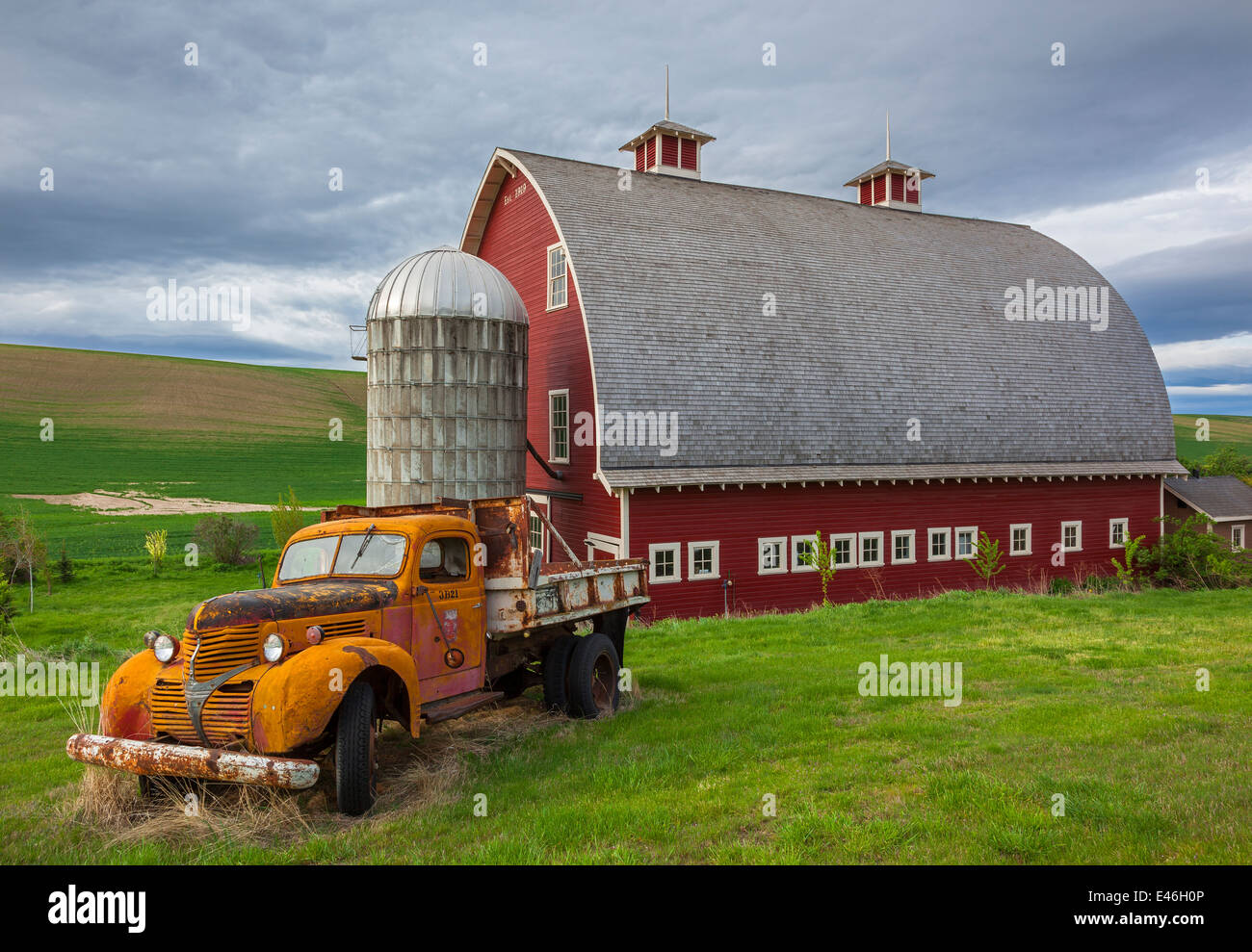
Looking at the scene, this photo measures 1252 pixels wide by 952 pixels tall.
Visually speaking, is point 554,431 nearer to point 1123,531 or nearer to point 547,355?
point 547,355

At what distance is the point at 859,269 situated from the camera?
24.4m

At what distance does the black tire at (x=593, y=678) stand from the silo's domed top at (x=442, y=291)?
31.7 feet

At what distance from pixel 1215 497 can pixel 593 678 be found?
27188 mm

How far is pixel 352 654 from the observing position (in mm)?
6738

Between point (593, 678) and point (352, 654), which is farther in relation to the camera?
point (593, 678)

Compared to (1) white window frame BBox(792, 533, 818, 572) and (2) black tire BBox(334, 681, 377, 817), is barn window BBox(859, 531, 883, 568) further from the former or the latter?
(2) black tire BBox(334, 681, 377, 817)

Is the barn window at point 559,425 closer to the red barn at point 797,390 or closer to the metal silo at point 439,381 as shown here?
the red barn at point 797,390

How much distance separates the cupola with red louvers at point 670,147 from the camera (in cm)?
2641

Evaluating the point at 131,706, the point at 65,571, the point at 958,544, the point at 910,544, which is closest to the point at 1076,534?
the point at 958,544

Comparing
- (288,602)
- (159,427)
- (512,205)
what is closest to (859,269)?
(512,205)

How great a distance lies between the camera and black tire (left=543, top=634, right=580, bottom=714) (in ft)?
31.7

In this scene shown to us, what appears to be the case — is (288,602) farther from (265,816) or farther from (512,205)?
(512,205)

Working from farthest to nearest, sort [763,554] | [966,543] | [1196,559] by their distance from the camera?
[1196,559] < [966,543] < [763,554]

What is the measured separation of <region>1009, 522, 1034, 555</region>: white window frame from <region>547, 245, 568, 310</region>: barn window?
14.3 m
